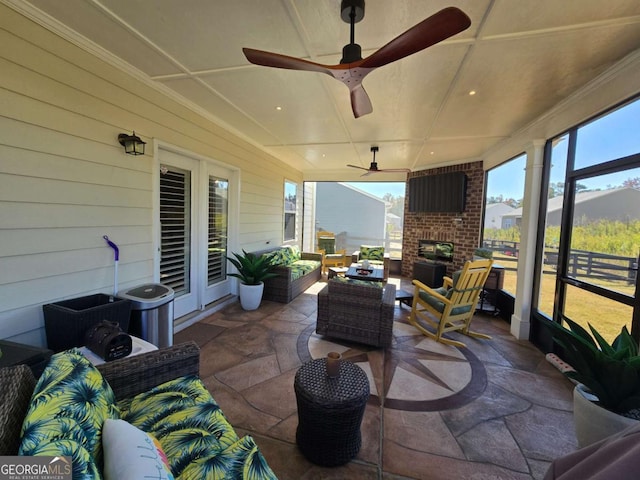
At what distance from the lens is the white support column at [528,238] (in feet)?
10.2

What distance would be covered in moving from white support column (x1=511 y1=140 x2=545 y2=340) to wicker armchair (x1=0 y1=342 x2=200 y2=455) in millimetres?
3574

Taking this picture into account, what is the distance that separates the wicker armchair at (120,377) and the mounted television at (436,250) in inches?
212

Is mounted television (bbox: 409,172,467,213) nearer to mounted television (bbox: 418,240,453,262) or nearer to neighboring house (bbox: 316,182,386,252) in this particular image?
mounted television (bbox: 418,240,453,262)

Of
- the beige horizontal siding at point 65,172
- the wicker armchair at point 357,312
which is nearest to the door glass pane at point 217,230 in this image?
the beige horizontal siding at point 65,172

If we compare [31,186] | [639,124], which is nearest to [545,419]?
[639,124]

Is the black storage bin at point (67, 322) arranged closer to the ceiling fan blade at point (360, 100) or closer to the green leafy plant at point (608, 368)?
the ceiling fan blade at point (360, 100)

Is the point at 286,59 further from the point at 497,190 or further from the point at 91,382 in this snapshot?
the point at 497,190

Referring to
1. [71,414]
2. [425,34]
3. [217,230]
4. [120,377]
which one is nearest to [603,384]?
[425,34]

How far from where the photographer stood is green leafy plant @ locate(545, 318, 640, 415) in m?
1.39

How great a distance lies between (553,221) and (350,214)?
26.3 feet

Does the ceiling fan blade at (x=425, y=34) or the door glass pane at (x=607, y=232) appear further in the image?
the door glass pane at (x=607, y=232)

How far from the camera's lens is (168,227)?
314 centimetres

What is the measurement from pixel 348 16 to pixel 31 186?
91.9 inches

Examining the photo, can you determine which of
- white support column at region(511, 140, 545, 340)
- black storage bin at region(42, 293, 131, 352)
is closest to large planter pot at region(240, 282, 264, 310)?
black storage bin at region(42, 293, 131, 352)
